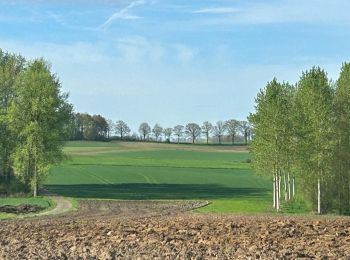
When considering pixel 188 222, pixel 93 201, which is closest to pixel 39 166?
pixel 93 201

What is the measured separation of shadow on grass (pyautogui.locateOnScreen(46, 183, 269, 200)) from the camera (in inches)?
2822

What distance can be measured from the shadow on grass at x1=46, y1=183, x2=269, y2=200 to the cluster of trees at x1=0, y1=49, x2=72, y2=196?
5.44 meters

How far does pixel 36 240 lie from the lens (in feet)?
85.7

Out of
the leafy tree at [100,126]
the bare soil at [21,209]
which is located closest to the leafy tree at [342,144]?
the bare soil at [21,209]

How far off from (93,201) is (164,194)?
14995mm

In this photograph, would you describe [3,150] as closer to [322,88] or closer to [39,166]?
[39,166]

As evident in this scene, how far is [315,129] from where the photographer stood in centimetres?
5116

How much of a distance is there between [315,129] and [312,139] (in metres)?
0.99

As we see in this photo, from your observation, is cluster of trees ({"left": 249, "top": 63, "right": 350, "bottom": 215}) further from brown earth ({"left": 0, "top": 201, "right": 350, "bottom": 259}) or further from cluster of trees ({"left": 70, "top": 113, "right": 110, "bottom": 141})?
cluster of trees ({"left": 70, "top": 113, "right": 110, "bottom": 141})

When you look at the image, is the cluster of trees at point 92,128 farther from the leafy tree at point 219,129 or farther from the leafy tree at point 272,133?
the leafy tree at point 272,133

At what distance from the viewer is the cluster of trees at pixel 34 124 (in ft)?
220

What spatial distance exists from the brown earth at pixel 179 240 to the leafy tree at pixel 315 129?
17153mm

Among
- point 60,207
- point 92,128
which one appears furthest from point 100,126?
point 60,207

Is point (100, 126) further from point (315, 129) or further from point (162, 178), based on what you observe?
point (315, 129)
